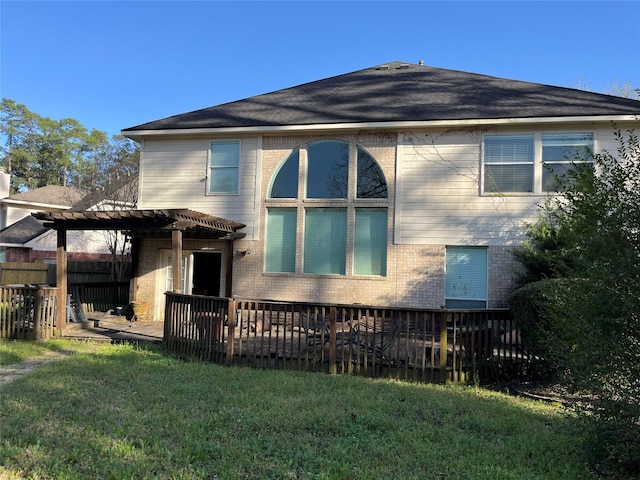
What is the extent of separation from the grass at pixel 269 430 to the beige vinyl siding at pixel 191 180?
6471 millimetres

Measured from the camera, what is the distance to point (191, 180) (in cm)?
1282

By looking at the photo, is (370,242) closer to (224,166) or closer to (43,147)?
(224,166)

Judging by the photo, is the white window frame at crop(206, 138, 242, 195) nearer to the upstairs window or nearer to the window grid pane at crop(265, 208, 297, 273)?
the window grid pane at crop(265, 208, 297, 273)

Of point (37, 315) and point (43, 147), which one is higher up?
point (43, 147)

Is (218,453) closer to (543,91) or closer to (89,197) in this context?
(543,91)

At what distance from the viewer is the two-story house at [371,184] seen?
35.8ft

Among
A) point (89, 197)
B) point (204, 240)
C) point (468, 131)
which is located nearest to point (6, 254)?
point (89, 197)

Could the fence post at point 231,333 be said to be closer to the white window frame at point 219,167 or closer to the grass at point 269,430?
the grass at point 269,430

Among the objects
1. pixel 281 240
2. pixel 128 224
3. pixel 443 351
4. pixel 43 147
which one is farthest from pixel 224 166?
pixel 43 147

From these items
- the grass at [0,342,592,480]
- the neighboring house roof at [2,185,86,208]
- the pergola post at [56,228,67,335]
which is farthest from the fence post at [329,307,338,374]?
the neighboring house roof at [2,185,86,208]

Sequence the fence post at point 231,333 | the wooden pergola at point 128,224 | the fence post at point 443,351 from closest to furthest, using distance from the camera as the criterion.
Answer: the fence post at point 443,351
the fence post at point 231,333
the wooden pergola at point 128,224

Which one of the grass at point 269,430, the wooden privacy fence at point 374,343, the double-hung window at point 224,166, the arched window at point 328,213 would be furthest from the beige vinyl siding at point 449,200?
the grass at point 269,430

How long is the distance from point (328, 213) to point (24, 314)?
7664 mm

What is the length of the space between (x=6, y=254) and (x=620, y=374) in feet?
101
